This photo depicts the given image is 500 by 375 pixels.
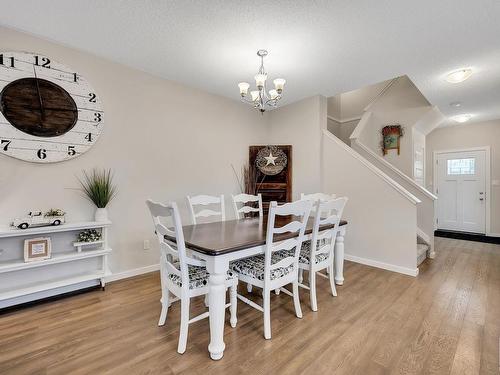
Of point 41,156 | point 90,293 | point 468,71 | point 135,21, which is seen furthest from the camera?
point 468,71

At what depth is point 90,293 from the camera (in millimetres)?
2574

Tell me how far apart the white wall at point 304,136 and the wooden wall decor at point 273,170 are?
0.15 metres

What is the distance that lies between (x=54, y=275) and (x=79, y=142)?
53.1 inches

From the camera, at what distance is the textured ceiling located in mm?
1998

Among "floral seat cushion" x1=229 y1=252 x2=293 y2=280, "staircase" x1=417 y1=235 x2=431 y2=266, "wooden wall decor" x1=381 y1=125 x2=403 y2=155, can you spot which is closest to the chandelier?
"floral seat cushion" x1=229 y1=252 x2=293 y2=280

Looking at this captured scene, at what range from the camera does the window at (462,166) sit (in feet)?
18.2

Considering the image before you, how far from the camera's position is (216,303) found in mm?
1618

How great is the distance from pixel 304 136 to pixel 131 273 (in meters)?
3.22

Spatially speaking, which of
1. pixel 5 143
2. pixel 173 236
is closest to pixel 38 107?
pixel 5 143

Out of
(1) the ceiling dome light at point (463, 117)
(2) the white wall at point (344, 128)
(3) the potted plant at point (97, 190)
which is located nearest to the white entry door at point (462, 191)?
(1) the ceiling dome light at point (463, 117)

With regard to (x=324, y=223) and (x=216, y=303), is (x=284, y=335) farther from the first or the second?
(x=324, y=223)

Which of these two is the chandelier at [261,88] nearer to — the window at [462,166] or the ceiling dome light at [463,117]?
the ceiling dome light at [463,117]

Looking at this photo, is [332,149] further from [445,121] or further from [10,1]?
[10,1]

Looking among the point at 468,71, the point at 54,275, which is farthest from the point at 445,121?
the point at 54,275
